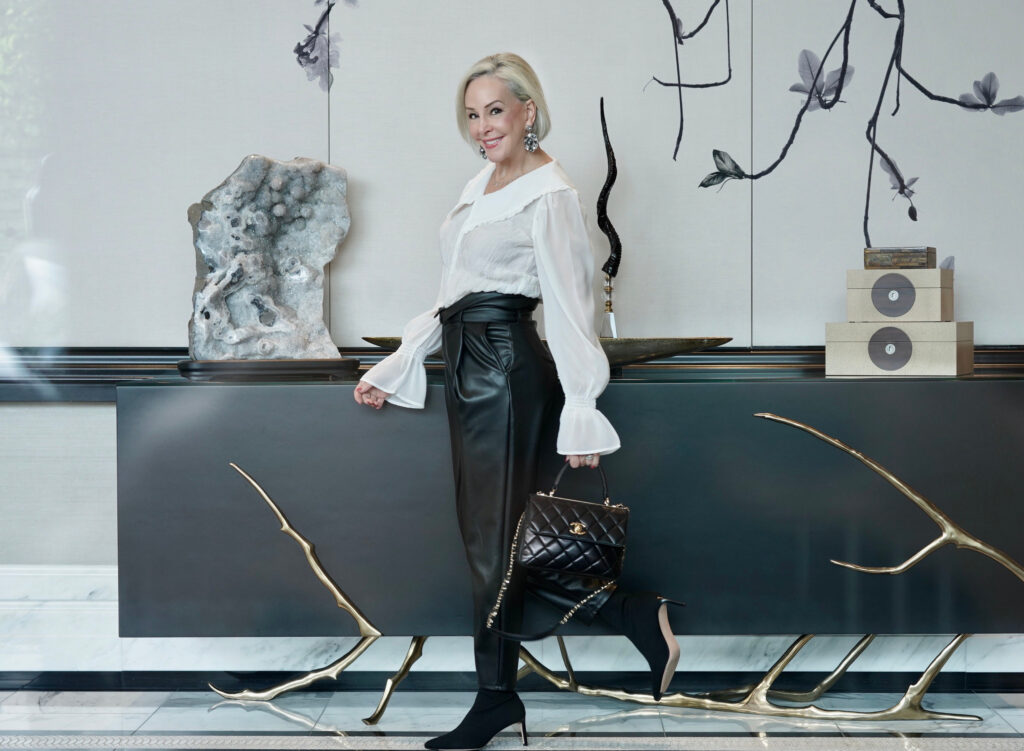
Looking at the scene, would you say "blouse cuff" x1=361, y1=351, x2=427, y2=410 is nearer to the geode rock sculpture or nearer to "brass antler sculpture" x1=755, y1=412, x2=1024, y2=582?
the geode rock sculpture

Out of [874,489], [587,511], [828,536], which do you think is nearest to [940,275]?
[874,489]

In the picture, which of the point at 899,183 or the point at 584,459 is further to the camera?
the point at 899,183

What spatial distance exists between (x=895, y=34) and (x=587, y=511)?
1.86 metres

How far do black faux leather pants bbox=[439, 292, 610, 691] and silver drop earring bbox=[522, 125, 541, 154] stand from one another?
0.36m

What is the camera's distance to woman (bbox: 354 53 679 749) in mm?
2064

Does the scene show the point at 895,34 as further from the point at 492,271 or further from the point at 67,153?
the point at 67,153

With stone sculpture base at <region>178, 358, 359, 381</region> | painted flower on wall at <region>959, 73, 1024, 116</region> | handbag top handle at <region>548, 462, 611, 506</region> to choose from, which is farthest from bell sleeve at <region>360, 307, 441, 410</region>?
painted flower on wall at <region>959, 73, 1024, 116</region>

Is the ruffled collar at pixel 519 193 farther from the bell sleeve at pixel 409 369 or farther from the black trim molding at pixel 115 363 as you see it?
the black trim molding at pixel 115 363

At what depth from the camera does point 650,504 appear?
2.30 metres

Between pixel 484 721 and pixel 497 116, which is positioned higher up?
pixel 497 116

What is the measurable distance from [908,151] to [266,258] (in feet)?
6.50

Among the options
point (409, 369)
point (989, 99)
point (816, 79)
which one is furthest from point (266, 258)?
point (989, 99)

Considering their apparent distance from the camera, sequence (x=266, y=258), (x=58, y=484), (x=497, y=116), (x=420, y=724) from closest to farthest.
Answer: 1. (x=497, y=116)
2. (x=420, y=724)
3. (x=266, y=258)
4. (x=58, y=484)

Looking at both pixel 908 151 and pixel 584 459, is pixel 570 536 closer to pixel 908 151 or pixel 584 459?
pixel 584 459
